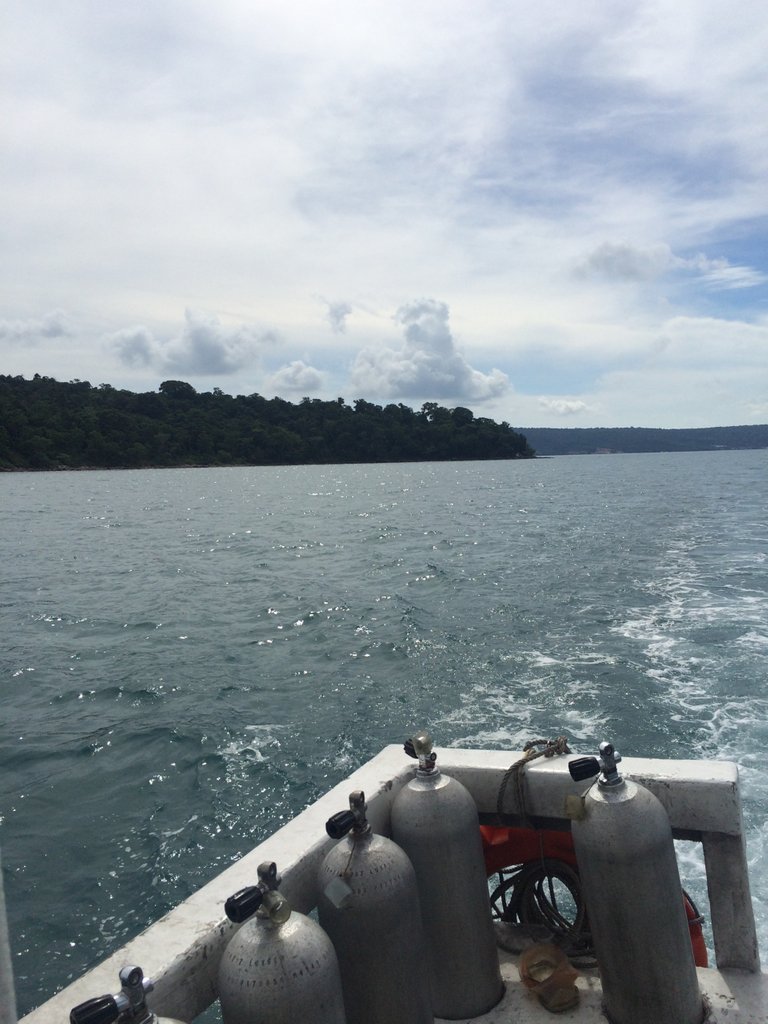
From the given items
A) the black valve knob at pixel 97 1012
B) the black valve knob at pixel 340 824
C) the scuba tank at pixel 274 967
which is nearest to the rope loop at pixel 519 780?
the black valve knob at pixel 340 824

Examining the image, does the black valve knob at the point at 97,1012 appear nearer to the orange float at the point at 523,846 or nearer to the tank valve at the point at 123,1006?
the tank valve at the point at 123,1006

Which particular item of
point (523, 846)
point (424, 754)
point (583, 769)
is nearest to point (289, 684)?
point (523, 846)

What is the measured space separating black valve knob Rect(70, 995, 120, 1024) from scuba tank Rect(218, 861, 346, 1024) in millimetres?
423

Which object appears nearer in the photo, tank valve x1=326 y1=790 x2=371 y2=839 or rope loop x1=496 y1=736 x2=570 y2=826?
tank valve x1=326 y1=790 x2=371 y2=839

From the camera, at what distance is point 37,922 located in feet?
21.7

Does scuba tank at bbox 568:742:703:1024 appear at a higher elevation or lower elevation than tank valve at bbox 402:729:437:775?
lower

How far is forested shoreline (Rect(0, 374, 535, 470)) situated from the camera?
430 ft

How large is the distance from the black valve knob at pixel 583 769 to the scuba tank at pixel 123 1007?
5.70 ft

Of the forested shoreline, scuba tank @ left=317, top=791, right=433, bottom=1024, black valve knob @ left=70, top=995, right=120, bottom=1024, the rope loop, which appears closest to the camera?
black valve knob @ left=70, top=995, right=120, bottom=1024

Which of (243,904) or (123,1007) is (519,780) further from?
(123,1007)

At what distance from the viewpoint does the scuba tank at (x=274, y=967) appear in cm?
236

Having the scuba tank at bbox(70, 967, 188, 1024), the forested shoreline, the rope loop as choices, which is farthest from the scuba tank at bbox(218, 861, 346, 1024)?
the forested shoreline

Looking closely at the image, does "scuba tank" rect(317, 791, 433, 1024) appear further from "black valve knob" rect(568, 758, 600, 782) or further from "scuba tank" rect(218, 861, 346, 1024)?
"black valve knob" rect(568, 758, 600, 782)

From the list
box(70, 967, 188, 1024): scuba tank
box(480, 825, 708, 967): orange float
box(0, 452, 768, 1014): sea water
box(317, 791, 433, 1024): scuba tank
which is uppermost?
box(70, 967, 188, 1024): scuba tank
